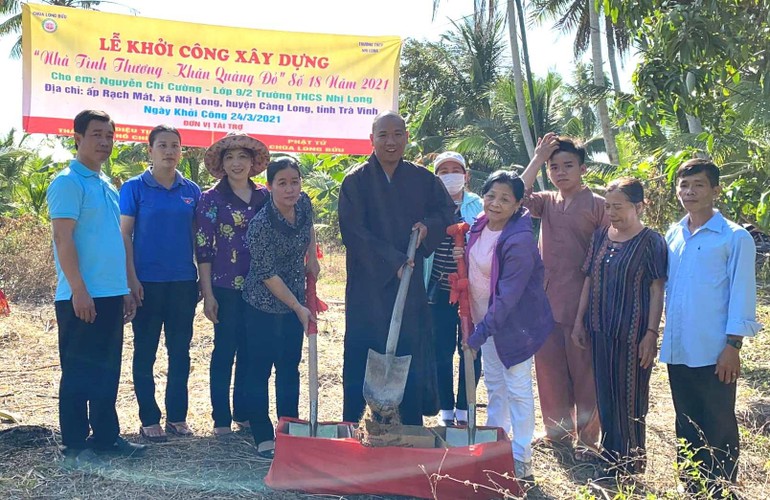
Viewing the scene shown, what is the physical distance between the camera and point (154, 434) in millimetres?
3916

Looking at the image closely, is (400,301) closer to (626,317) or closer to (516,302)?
A: (516,302)

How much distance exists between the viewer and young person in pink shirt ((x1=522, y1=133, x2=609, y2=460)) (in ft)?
12.2

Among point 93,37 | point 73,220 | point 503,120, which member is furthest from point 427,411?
point 503,120

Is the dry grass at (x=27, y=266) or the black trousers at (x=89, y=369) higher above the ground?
the dry grass at (x=27, y=266)

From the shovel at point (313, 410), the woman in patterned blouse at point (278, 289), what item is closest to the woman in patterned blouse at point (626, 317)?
the shovel at point (313, 410)

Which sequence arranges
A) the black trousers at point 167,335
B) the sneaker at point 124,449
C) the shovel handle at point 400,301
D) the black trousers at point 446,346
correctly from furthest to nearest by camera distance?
1. the black trousers at point 446,346
2. the black trousers at point 167,335
3. the sneaker at point 124,449
4. the shovel handle at point 400,301

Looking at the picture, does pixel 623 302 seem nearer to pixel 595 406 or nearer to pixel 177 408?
pixel 595 406

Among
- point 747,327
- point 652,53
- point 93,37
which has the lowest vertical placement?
point 747,327

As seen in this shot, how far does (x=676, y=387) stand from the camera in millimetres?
3197

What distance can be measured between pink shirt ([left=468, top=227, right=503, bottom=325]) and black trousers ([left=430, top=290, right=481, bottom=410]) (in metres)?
0.55

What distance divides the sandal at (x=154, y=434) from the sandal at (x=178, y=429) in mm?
61

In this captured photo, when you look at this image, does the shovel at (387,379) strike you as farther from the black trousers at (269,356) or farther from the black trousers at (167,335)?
the black trousers at (167,335)

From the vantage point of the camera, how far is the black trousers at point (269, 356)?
3623 millimetres

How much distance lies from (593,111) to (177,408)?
65.8ft
